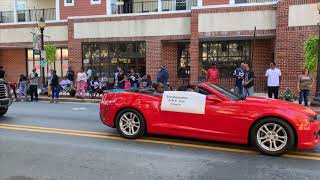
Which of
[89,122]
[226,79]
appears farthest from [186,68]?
[89,122]

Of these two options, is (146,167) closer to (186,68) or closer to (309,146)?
(309,146)

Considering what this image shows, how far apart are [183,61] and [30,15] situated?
13378 millimetres

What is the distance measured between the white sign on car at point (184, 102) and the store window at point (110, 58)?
1653 centimetres

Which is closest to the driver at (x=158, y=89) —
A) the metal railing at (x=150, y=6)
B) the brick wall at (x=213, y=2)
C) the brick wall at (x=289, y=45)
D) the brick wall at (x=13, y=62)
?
the brick wall at (x=289, y=45)

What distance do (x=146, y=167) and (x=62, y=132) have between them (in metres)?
3.52

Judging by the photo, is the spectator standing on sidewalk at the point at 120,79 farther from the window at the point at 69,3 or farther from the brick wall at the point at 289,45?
the window at the point at 69,3

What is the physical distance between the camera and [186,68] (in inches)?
948

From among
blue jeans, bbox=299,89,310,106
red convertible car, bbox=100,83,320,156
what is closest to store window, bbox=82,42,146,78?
blue jeans, bbox=299,89,310,106

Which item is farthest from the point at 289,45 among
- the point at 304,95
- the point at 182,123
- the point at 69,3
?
the point at 69,3

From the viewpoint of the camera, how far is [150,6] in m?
27.4

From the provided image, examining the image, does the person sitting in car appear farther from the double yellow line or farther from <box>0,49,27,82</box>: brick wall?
<box>0,49,27,82</box>: brick wall

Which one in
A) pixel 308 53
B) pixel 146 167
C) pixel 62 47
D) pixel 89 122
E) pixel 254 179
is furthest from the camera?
pixel 62 47

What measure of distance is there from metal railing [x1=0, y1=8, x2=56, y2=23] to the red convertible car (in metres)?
22.9

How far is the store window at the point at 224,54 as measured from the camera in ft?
74.4
